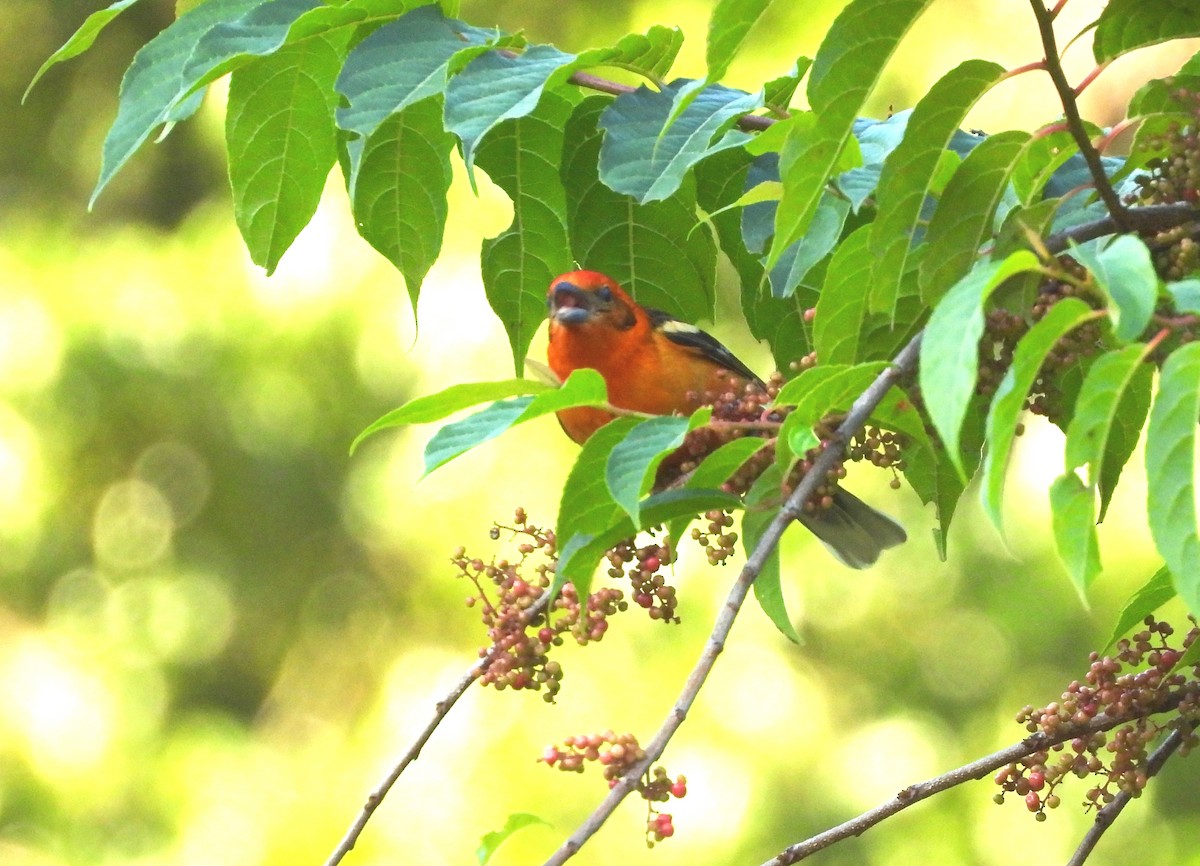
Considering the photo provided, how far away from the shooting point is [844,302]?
1.98 m

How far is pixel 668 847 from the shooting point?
674 cm

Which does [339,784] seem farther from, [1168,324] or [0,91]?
[1168,324]

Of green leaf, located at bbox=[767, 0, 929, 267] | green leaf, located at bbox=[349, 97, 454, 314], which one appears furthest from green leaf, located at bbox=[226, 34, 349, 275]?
green leaf, located at bbox=[767, 0, 929, 267]

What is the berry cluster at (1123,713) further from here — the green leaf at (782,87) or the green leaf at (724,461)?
the green leaf at (782,87)

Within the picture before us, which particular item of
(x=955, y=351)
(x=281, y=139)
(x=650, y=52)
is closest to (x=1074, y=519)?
(x=955, y=351)

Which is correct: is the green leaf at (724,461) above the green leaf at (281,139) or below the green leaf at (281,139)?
below

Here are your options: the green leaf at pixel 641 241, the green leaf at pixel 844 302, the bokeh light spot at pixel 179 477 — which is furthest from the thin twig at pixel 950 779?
the bokeh light spot at pixel 179 477

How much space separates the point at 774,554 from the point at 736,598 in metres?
0.41

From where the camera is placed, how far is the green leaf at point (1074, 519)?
1.35 metres

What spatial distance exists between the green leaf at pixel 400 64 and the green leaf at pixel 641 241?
370 mm

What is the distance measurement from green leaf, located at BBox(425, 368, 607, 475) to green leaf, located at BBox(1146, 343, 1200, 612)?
0.58m

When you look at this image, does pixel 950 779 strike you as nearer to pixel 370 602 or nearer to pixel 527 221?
pixel 527 221

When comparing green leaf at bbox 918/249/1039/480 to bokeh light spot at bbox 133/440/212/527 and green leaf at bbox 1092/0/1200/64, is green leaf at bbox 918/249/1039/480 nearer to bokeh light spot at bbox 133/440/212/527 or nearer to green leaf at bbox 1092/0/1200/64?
green leaf at bbox 1092/0/1200/64

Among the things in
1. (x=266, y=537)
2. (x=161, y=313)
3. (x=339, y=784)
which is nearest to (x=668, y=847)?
(x=339, y=784)
